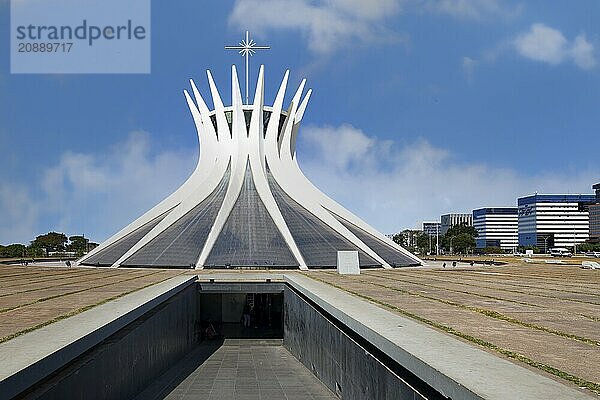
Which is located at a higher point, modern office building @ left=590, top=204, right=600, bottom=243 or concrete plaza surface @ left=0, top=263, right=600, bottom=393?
modern office building @ left=590, top=204, right=600, bottom=243

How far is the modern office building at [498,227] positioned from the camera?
16225 centimetres

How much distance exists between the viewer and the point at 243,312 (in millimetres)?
22609

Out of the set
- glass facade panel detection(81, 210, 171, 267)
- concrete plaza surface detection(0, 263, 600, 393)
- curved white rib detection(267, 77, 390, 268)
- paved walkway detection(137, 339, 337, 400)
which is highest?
curved white rib detection(267, 77, 390, 268)

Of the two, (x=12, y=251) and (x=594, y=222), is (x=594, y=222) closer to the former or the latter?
(x=594, y=222)

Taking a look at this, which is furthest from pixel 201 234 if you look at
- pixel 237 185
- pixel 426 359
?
pixel 426 359

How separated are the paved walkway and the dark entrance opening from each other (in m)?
3.68

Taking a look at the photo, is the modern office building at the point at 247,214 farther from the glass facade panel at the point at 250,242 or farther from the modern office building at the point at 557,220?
the modern office building at the point at 557,220

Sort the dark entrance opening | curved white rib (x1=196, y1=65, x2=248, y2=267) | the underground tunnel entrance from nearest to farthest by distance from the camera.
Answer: the underground tunnel entrance, the dark entrance opening, curved white rib (x1=196, y1=65, x2=248, y2=267)

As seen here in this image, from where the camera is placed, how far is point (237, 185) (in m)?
36.5

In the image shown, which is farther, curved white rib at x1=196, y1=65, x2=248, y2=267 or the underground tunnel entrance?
curved white rib at x1=196, y1=65, x2=248, y2=267

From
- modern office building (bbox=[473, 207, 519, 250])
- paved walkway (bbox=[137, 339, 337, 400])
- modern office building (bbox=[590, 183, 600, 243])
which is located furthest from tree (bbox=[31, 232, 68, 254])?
modern office building (bbox=[473, 207, 519, 250])

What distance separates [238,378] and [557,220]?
5712 inches

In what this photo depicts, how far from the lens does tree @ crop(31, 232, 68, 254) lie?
78750mm

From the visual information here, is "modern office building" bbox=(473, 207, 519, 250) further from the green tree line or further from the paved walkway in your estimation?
the paved walkway
